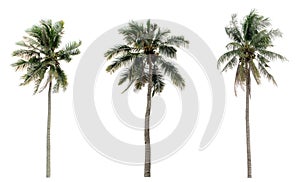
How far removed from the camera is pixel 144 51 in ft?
149

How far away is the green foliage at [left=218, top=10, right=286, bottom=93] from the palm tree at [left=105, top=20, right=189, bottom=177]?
4152mm

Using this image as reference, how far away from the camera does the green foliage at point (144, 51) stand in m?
45.0

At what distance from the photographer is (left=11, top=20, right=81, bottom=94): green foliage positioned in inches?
1727

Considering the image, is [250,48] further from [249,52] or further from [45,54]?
[45,54]

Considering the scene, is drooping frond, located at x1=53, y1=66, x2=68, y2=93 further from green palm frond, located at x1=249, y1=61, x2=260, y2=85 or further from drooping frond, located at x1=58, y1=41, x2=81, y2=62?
green palm frond, located at x1=249, y1=61, x2=260, y2=85

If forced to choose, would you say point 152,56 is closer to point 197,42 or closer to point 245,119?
point 197,42

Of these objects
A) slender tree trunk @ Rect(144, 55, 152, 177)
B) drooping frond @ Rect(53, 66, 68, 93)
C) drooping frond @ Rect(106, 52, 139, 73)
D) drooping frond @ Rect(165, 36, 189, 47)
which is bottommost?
slender tree trunk @ Rect(144, 55, 152, 177)

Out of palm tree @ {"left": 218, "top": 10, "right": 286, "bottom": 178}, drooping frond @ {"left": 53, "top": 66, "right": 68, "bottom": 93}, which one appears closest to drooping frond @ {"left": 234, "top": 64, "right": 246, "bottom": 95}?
palm tree @ {"left": 218, "top": 10, "right": 286, "bottom": 178}

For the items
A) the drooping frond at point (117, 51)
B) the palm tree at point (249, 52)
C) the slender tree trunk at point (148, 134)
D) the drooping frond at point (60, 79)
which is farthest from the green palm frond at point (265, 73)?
the drooping frond at point (60, 79)

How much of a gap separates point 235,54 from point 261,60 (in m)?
2.38

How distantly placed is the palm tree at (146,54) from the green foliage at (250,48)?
4.15 metres

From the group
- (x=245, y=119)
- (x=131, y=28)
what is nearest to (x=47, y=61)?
(x=131, y=28)

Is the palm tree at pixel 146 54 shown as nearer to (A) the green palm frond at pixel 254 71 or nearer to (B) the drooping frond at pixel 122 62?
(B) the drooping frond at pixel 122 62

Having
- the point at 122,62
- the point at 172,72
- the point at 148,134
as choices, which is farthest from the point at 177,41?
the point at 148,134
